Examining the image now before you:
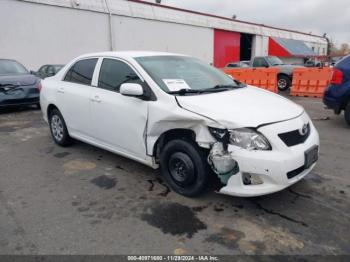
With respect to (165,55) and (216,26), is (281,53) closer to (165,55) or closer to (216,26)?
(216,26)

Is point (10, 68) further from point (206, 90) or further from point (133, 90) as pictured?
point (206, 90)

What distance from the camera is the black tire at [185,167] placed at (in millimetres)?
3266

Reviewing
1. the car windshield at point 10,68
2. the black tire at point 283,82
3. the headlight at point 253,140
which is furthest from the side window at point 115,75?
the black tire at point 283,82

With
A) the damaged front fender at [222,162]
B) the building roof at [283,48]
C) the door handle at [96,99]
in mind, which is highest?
the building roof at [283,48]

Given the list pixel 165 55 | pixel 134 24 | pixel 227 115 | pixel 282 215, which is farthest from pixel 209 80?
pixel 134 24

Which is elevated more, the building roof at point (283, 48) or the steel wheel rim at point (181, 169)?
the building roof at point (283, 48)

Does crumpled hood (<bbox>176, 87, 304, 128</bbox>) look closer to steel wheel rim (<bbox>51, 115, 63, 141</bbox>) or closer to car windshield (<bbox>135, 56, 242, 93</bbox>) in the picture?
car windshield (<bbox>135, 56, 242, 93</bbox>)

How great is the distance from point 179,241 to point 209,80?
2206 millimetres

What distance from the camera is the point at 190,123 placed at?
3268 mm

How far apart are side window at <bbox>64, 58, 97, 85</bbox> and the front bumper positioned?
2.61 metres

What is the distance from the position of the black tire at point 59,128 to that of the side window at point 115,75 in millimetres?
1353

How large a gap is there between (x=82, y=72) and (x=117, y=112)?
1293 mm

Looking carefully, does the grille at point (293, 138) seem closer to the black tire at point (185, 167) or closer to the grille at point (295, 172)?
the grille at point (295, 172)

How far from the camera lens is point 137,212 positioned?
326 cm
